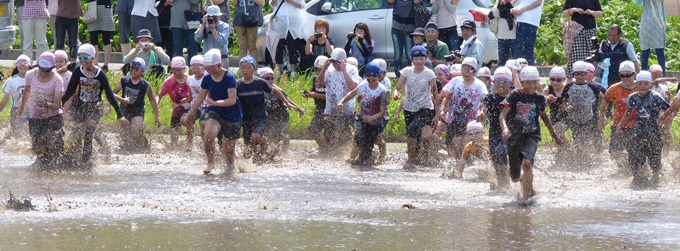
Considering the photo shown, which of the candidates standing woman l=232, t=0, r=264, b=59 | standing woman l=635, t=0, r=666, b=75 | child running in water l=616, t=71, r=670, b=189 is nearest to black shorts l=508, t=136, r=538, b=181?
child running in water l=616, t=71, r=670, b=189

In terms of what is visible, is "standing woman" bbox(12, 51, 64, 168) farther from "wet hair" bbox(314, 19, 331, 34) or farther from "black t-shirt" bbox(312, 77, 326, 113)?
"wet hair" bbox(314, 19, 331, 34)

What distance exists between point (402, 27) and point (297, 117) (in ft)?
6.57

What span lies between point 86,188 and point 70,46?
8105 millimetres

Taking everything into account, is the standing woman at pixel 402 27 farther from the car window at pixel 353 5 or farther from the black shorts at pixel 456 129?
the black shorts at pixel 456 129

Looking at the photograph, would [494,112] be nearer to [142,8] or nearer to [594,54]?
[594,54]

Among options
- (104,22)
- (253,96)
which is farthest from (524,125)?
(104,22)

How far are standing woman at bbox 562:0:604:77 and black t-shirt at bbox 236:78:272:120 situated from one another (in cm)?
472

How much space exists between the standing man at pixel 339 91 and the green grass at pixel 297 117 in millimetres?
1138

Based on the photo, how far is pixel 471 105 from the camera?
15344 mm

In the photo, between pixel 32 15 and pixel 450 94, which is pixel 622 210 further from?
pixel 32 15

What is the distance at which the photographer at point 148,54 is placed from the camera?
1867 centimetres

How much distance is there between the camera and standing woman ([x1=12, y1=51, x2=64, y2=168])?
14.3m

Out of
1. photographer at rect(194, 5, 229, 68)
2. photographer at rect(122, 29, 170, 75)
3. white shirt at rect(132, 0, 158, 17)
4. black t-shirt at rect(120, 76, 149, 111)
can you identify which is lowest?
black t-shirt at rect(120, 76, 149, 111)

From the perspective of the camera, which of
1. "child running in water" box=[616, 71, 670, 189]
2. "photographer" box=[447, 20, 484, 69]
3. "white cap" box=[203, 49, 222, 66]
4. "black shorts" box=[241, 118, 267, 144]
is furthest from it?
"photographer" box=[447, 20, 484, 69]
